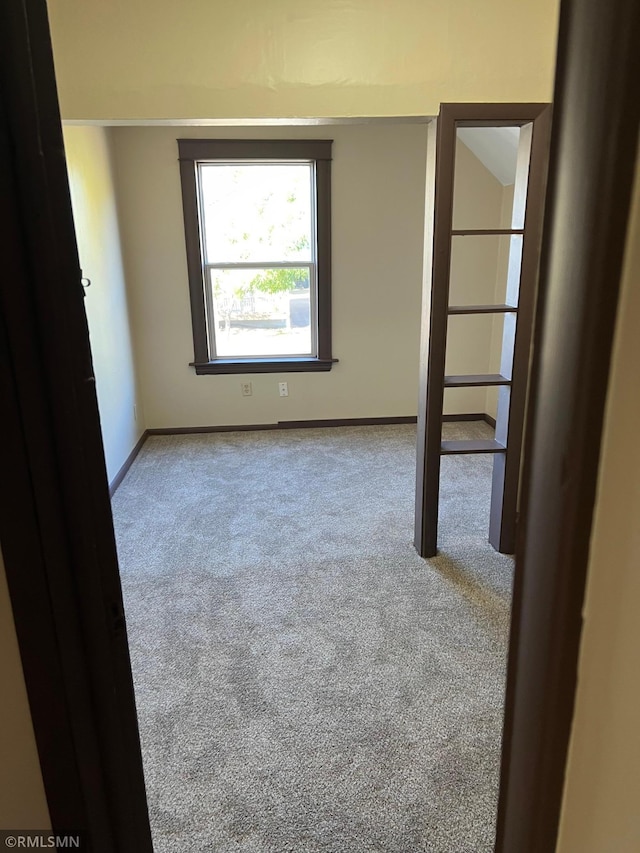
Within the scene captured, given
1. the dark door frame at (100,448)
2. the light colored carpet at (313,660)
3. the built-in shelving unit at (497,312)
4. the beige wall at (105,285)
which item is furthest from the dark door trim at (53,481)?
the beige wall at (105,285)

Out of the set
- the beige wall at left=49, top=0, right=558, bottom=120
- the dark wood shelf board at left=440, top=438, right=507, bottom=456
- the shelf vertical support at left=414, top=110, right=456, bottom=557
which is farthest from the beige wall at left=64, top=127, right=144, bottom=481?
the dark wood shelf board at left=440, top=438, right=507, bottom=456

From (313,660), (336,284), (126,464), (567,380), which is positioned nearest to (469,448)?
(313,660)

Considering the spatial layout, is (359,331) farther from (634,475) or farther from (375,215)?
(634,475)

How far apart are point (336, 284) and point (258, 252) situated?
61cm

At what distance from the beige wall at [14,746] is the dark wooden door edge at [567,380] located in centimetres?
66

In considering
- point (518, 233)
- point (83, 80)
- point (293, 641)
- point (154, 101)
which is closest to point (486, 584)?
point (293, 641)

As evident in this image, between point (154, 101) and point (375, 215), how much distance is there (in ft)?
7.69

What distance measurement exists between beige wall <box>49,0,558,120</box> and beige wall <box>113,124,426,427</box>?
73.4 inches

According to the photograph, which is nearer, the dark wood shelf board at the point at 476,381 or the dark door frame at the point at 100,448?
the dark door frame at the point at 100,448

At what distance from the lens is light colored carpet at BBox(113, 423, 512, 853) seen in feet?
5.07

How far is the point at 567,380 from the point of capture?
58 cm

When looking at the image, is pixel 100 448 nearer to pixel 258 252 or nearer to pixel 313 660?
pixel 313 660

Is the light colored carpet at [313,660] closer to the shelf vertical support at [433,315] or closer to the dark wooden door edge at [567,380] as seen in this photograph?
the shelf vertical support at [433,315]

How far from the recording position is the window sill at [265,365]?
441 centimetres
